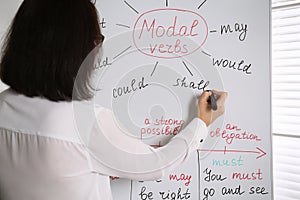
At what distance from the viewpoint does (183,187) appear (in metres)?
1.48

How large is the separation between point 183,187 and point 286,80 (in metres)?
0.69

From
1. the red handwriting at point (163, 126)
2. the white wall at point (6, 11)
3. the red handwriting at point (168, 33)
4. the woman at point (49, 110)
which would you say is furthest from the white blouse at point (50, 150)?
the white wall at point (6, 11)

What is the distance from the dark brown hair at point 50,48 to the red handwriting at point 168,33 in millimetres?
374

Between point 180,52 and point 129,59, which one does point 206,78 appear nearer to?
point 180,52

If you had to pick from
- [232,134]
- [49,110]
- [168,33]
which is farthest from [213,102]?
[49,110]

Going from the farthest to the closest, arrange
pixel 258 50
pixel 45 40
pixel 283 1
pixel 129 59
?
pixel 283 1
pixel 258 50
pixel 129 59
pixel 45 40

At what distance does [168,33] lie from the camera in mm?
1443

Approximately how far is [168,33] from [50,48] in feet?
1.76

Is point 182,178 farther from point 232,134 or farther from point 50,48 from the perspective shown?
point 50,48

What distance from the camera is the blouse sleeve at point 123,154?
1.07 m

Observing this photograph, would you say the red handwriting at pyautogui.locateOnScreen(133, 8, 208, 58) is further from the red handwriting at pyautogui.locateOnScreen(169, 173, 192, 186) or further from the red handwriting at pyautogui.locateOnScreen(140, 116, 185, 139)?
the red handwriting at pyautogui.locateOnScreen(169, 173, 192, 186)

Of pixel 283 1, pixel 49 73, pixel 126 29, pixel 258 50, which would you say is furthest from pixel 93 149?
pixel 283 1

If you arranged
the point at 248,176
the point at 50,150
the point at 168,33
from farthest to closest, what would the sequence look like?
1. the point at 248,176
2. the point at 168,33
3. the point at 50,150

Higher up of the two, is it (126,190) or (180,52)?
(180,52)
